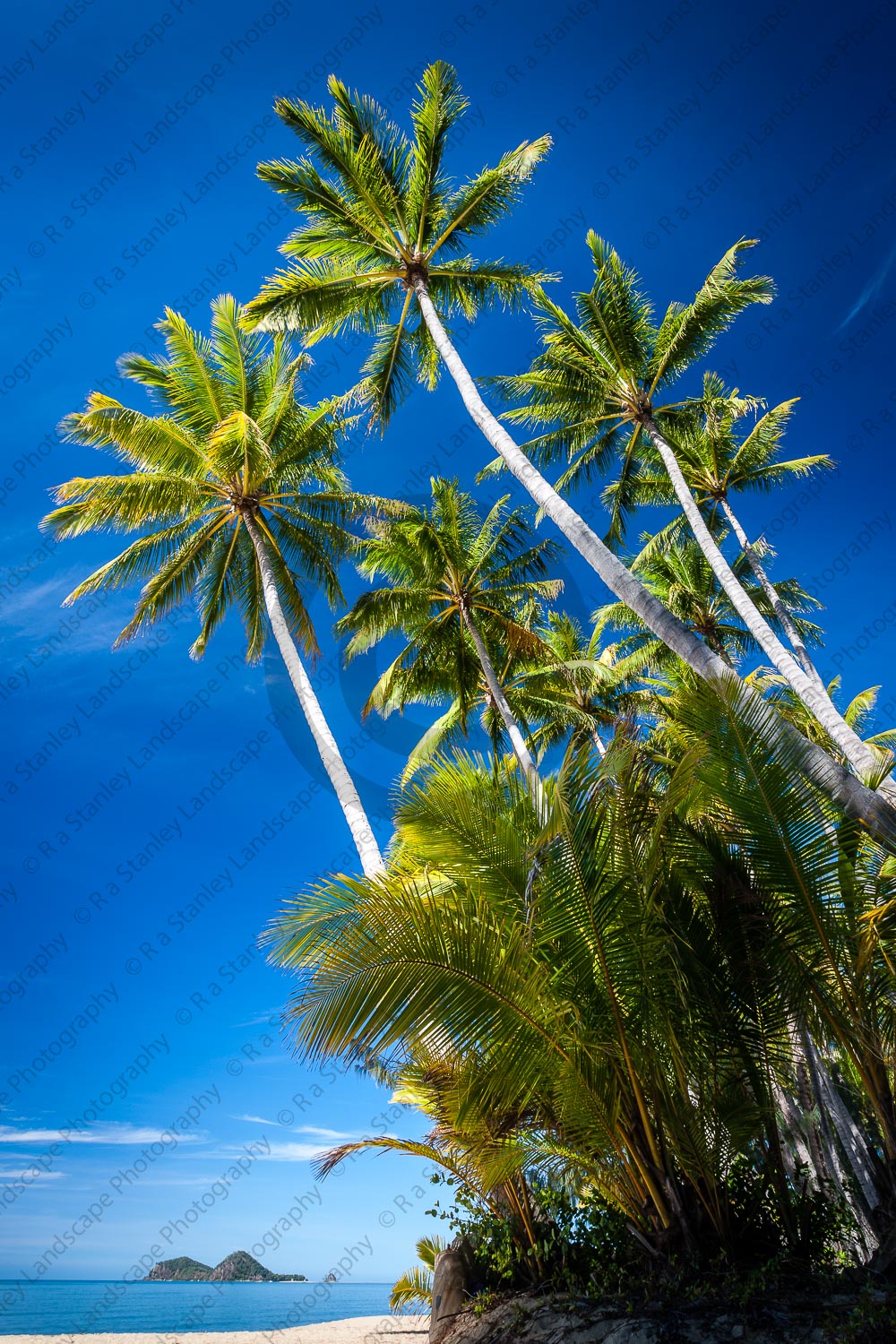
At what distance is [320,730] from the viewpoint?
12047 millimetres

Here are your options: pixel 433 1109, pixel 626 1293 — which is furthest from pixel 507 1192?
pixel 626 1293

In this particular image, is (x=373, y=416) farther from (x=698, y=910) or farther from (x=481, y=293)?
(x=698, y=910)

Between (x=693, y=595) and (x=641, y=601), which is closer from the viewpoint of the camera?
(x=641, y=601)

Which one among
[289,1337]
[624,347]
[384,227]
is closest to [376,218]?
[384,227]

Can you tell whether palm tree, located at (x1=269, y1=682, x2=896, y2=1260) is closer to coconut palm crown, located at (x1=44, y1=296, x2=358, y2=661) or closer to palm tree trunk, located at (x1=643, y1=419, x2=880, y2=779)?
palm tree trunk, located at (x1=643, y1=419, x2=880, y2=779)

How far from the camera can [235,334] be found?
557 inches

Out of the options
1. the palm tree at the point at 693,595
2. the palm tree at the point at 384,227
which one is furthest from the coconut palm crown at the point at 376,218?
the palm tree at the point at 693,595

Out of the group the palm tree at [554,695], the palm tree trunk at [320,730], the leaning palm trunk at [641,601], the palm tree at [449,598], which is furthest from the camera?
the palm tree at [554,695]

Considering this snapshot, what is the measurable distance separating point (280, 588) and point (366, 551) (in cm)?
377

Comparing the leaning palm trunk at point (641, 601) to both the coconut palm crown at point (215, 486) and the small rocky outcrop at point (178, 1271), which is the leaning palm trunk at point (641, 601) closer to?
the coconut palm crown at point (215, 486)

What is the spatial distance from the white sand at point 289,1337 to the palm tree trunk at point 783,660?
11636 millimetres

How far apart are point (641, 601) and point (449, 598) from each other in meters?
10.0

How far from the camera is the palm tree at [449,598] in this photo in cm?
1781

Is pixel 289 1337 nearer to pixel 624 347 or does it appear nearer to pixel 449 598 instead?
pixel 449 598
